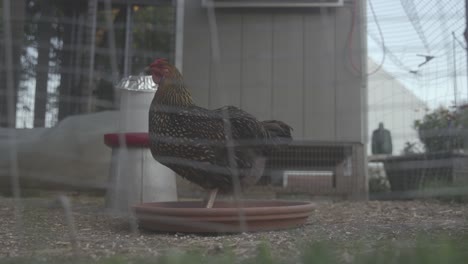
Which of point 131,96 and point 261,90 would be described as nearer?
point 131,96

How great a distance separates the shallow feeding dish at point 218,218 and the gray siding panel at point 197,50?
3356mm

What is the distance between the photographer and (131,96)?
4465 millimetres

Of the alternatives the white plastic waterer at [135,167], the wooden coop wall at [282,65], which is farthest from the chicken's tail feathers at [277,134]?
the wooden coop wall at [282,65]

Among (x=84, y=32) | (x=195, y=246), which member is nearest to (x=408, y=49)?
(x=195, y=246)

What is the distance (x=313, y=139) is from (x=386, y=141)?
800 millimetres

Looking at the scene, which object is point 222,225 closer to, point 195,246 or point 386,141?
point 195,246

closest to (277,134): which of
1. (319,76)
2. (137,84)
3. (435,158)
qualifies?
(137,84)

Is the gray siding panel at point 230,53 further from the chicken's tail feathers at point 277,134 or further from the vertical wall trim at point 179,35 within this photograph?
the chicken's tail feathers at point 277,134

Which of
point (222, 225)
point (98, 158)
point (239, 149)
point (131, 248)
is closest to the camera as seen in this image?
point (131, 248)

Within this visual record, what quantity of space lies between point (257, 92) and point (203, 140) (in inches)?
131

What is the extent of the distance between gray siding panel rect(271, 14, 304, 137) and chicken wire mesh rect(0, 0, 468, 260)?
0.01 m

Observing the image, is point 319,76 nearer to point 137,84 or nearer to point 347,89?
point 347,89

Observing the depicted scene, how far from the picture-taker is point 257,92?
21.7 feet

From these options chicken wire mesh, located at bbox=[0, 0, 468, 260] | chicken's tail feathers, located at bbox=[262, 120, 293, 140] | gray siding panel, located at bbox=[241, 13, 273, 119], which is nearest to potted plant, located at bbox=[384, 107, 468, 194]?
chicken wire mesh, located at bbox=[0, 0, 468, 260]
